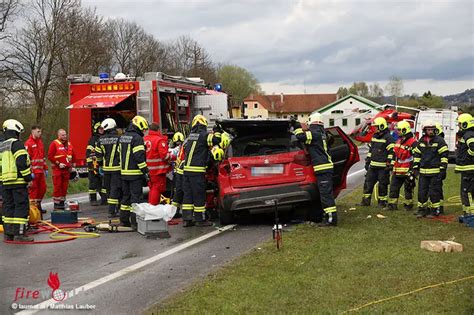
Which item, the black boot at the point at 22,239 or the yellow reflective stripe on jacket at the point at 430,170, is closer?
the black boot at the point at 22,239

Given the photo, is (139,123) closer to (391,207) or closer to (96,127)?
(96,127)

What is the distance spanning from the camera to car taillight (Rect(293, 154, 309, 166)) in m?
9.16

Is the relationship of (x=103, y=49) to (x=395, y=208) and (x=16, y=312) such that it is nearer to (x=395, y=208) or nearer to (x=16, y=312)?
(x=395, y=208)

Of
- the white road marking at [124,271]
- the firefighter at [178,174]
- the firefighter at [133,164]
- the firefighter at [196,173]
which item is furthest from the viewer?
the firefighter at [178,174]

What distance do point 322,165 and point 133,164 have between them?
313 centimetres

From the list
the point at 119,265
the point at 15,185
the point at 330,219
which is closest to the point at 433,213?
the point at 330,219

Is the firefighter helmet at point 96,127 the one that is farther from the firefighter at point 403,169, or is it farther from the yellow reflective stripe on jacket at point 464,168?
the yellow reflective stripe on jacket at point 464,168

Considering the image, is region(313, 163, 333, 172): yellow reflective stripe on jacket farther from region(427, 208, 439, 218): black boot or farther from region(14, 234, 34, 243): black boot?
region(14, 234, 34, 243): black boot

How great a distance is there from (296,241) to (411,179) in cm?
430

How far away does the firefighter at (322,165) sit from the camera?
354 inches

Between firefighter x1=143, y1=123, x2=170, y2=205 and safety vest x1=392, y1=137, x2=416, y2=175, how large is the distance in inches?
183

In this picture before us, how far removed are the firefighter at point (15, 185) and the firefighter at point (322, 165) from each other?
4.29 metres

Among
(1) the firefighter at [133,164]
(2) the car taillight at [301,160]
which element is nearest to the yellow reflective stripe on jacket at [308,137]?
(2) the car taillight at [301,160]

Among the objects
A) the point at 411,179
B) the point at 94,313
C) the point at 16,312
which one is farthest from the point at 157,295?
the point at 411,179
